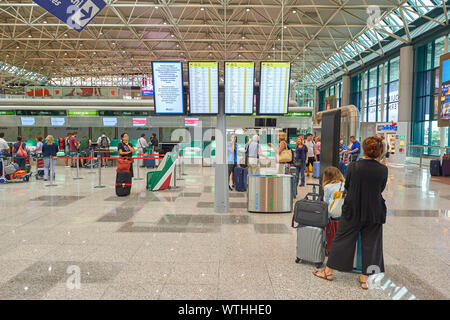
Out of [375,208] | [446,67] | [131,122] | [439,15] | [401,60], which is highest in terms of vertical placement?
[439,15]

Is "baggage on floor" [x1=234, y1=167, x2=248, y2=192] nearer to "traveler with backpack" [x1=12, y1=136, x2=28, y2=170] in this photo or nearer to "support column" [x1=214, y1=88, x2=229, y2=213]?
"support column" [x1=214, y1=88, x2=229, y2=213]

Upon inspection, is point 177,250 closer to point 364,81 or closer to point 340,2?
point 340,2

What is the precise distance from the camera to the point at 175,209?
7.83 metres

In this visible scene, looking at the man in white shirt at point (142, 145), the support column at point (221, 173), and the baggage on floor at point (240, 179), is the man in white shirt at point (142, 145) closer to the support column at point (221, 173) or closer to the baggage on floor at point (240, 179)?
the baggage on floor at point (240, 179)

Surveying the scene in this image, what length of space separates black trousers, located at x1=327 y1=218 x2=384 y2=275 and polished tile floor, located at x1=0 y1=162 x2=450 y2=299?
0.72 ft

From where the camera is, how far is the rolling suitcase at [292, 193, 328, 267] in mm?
4176

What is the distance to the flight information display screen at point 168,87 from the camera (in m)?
7.00

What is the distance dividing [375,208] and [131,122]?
19014 mm

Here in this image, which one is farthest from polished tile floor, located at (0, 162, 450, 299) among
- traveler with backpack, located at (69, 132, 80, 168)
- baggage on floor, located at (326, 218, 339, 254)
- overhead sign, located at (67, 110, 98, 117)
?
overhead sign, located at (67, 110, 98, 117)

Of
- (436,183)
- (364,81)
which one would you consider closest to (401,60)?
(364,81)

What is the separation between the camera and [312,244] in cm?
430

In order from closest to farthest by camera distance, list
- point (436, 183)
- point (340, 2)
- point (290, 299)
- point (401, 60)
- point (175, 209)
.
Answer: point (290, 299), point (175, 209), point (436, 183), point (340, 2), point (401, 60)

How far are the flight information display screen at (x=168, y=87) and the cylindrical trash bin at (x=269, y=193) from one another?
220 cm

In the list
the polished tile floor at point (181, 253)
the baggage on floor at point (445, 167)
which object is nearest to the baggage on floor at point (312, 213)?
the polished tile floor at point (181, 253)
